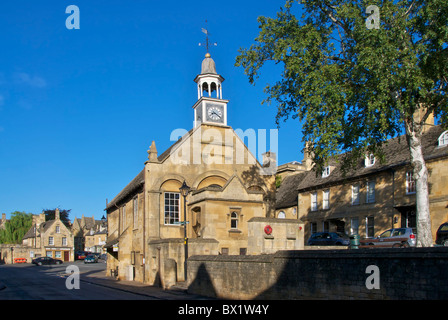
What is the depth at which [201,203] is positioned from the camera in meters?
29.5

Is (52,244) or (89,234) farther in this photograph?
(89,234)

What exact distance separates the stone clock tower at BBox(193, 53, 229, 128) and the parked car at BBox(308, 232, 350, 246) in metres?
11.2

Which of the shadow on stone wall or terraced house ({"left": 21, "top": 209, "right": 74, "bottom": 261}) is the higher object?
the shadow on stone wall

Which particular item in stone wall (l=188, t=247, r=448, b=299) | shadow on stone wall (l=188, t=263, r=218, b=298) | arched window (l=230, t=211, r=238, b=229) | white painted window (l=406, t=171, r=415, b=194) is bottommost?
shadow on stone wall (l=188, t=263, r=218, b=298)

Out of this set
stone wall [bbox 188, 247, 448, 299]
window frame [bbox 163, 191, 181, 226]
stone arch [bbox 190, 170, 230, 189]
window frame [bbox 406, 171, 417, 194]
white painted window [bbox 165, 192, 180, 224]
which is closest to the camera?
stone wall [bbox 188, 247, 448, 299]

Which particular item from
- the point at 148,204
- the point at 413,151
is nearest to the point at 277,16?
the point at 413,151

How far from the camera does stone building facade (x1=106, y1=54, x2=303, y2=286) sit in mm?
25984

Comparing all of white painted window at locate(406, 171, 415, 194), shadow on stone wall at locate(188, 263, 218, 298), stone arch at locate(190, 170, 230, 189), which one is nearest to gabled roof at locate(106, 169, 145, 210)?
stone arch at locate(190, 170, 230, 189)

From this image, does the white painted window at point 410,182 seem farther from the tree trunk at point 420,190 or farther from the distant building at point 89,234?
the distant building at point 89,234

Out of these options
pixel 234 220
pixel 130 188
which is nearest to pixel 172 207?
pixel 234 220

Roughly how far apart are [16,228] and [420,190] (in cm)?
10138

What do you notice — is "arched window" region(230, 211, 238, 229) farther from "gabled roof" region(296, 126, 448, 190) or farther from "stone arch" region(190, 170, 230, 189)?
"gabled roof" region(296, 126, 448, 190)

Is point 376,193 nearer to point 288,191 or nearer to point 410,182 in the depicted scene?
point 410,182

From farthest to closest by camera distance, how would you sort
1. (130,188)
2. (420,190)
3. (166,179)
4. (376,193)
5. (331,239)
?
(130,188) → (376,193) → (166,179) → (331,239) → (420,190)
